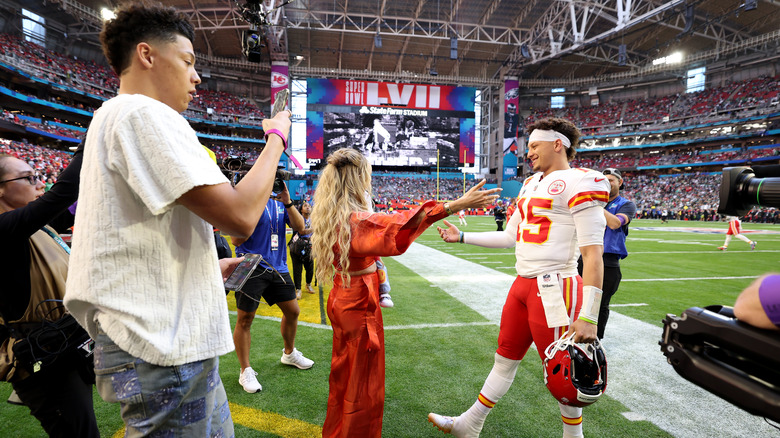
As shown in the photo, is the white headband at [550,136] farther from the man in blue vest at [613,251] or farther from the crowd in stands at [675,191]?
the crowd in stands at [675,191]

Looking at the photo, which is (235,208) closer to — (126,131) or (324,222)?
(126,131)

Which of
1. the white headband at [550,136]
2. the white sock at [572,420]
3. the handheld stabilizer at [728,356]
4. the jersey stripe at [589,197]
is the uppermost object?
the white headband at [550,136]

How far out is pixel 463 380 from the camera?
355cm

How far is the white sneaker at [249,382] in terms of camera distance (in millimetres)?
3275

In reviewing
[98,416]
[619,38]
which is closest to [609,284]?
[98,416]

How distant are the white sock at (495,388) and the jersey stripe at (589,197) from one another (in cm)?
119

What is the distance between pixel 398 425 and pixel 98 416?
242 centimetres

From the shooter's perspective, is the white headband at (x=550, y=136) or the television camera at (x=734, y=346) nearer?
the television camera at (x=734, y=346)

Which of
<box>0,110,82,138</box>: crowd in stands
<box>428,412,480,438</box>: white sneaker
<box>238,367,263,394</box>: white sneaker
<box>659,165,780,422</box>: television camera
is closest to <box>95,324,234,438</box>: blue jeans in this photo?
<box>659,165,780,422</box>: television camera

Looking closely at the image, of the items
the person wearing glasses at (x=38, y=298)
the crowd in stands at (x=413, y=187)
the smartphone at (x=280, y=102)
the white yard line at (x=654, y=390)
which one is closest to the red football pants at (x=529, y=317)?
the white yard line at (x=654, y=390)

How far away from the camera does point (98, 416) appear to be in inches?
112

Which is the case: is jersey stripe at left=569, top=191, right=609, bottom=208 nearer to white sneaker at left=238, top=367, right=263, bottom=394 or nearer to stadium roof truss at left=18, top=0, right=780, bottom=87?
white sneaker at left=238, top=367, right=263, bottom=394

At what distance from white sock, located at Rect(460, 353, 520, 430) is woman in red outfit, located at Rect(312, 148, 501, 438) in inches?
31.5

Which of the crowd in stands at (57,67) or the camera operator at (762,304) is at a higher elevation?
the crowd in stands at (57,67)
